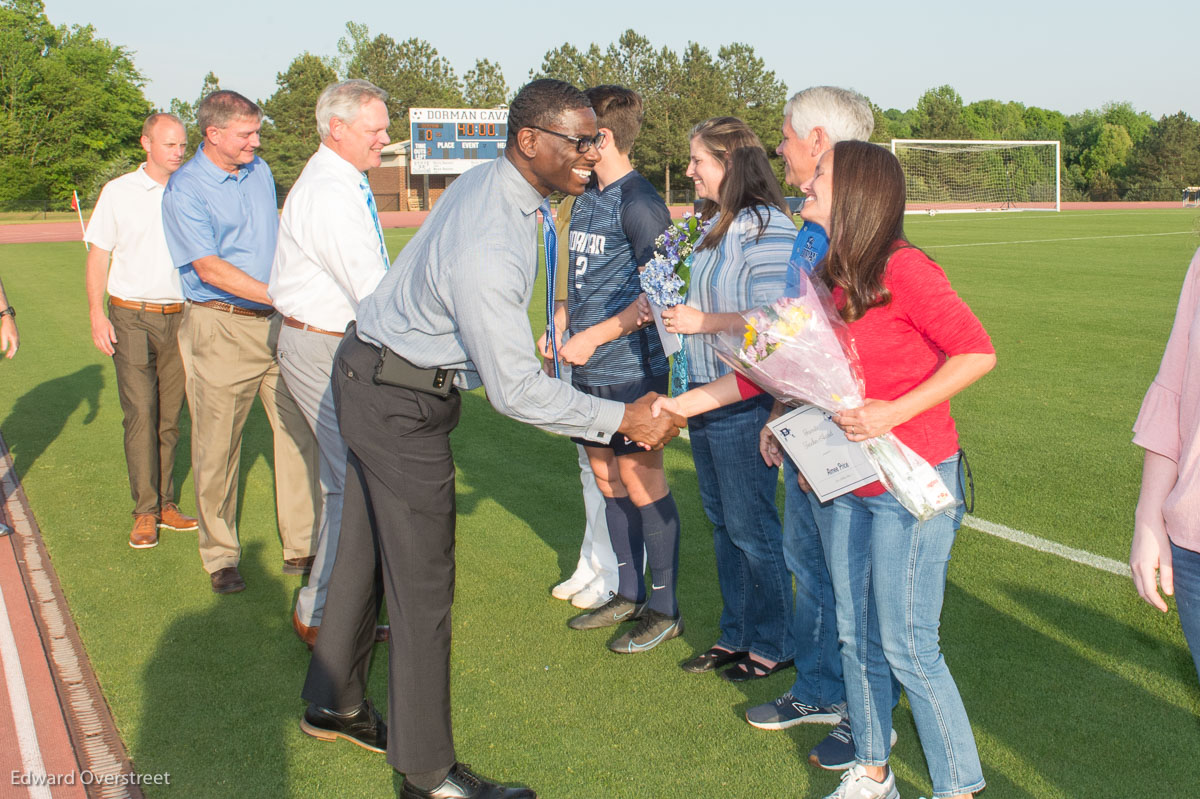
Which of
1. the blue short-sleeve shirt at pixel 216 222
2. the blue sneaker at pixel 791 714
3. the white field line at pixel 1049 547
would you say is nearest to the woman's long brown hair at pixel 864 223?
the blue sneaker at pixel 791 714

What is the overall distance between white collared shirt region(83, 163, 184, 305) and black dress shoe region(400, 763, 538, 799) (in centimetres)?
368

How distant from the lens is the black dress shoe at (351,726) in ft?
11.2

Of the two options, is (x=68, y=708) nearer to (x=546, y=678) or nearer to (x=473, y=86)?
(x=546, y=678)

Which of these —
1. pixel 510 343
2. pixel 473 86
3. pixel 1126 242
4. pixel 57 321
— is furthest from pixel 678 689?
pixel 473 86

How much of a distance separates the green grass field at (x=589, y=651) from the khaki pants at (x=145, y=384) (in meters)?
0.35

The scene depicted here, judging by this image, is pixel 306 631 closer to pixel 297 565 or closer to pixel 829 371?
pixel 297 565

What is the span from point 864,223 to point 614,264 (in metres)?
1.59

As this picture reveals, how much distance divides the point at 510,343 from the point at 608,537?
219 cm

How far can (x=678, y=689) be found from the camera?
3.78m

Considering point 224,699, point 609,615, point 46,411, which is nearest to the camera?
point 224,699

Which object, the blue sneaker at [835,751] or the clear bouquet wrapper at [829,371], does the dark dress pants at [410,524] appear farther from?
the blue sneaker at [835,751]

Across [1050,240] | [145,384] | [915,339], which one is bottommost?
[145,384]

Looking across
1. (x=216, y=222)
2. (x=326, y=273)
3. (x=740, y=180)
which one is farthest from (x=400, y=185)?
(x=740, y=180)

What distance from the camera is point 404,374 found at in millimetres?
2828
